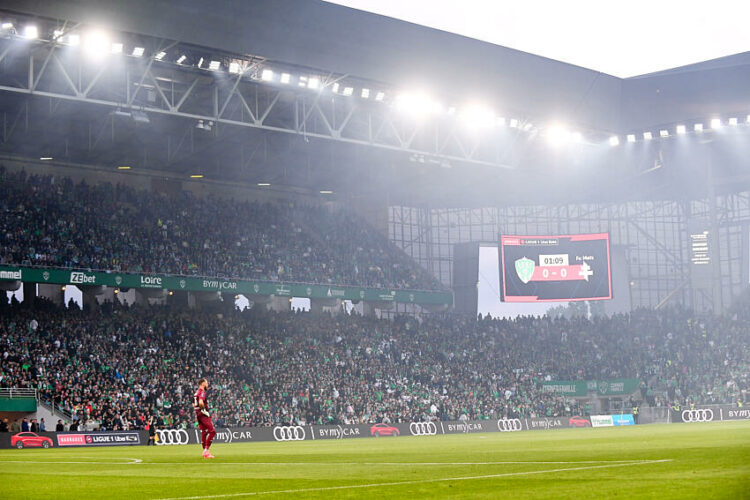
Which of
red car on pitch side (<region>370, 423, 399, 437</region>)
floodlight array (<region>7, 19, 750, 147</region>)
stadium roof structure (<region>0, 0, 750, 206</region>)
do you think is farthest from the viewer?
red car on pitch side (<region>370, 423, 399, 437</region>)

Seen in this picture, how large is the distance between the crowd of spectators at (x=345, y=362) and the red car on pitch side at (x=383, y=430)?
313 centimetres

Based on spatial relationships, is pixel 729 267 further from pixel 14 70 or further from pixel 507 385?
pixel 14 70

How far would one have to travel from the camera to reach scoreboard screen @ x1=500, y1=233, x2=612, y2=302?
58.1 metres

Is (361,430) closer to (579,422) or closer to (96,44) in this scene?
(579,422)

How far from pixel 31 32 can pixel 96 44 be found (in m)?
2.44

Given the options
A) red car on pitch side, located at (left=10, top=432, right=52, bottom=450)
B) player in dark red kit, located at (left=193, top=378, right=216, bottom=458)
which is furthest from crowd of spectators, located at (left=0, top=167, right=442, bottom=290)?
player in dark red kit, located at (left=193, top=378, right=216, bottom=458)

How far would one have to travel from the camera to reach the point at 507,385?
187ft

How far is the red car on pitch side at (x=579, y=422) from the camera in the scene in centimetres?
5169

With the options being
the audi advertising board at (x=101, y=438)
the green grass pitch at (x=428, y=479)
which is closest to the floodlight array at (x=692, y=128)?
the audi advertising board at (x=101, y=438)

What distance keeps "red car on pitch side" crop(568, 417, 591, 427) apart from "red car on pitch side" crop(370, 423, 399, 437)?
12.3 m

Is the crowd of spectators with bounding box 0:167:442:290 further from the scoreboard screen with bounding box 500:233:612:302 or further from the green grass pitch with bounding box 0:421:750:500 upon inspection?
the green grass pitch with bounding box 0:421:750:500

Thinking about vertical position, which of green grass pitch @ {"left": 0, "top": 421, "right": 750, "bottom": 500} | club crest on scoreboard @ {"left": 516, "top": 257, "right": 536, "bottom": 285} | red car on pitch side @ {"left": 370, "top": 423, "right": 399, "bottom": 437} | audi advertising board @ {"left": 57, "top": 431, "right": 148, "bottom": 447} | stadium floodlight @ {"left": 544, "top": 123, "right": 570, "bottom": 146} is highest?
stadium floodlight @ {"left": 544, "top": 123, "right": 570, "bottom": 146}

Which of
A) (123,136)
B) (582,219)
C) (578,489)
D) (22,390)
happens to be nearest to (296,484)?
(578,489)

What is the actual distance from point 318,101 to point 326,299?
1613 cm
